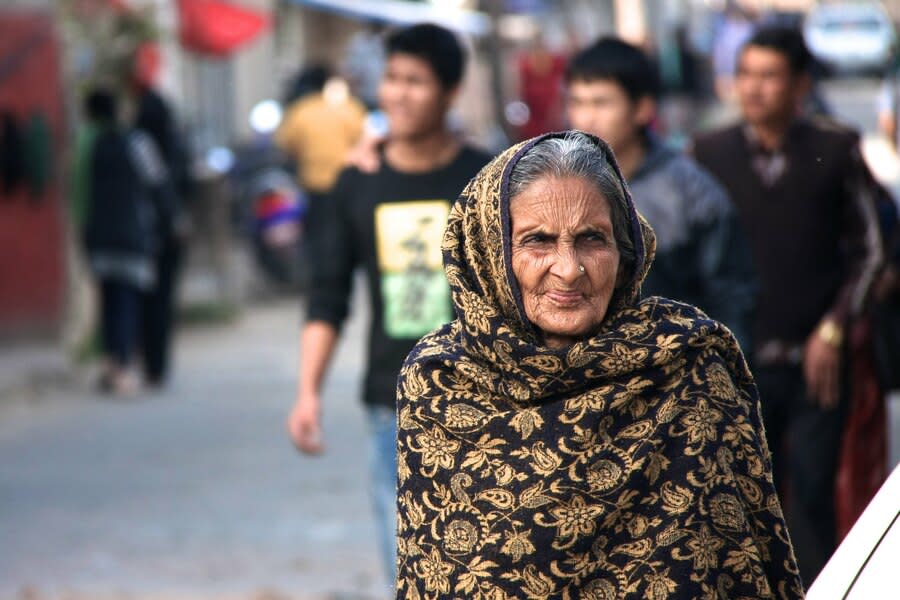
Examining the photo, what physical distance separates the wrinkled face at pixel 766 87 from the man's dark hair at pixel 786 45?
0.05 feet

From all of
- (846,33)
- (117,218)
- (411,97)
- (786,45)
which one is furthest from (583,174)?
(846,33)

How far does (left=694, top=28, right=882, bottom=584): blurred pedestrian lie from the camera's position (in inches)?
200

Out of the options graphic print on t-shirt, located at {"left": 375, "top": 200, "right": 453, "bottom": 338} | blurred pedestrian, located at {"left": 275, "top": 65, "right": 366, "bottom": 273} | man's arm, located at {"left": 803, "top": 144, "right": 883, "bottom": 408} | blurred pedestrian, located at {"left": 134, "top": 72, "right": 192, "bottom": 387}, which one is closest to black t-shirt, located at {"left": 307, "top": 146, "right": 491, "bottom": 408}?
graphic print on t-shirt, located at {"left": 375, "top": 200, "right": 453, "bottom": 338}

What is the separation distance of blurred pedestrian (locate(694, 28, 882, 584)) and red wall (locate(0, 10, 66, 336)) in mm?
7748

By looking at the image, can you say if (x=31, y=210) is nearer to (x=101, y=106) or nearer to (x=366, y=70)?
(x=101, y=106)

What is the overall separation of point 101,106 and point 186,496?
3.61m

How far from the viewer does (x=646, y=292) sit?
4.23 m

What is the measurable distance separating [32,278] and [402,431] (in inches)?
389

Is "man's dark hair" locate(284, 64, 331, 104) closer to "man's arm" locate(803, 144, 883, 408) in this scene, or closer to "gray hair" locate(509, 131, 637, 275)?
"man's arm" locate(803, 144, 883, 408)

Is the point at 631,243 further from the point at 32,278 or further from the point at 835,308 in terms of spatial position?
the point at 32,278

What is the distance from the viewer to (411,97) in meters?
4.85

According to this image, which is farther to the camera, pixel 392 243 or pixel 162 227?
pixel 162 227

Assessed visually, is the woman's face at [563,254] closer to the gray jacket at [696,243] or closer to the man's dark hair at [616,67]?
the gray jacket at [696,243]

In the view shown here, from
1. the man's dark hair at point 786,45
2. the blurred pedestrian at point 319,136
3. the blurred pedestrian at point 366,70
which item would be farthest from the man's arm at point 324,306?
the blurred pedestrian at point 366,70
